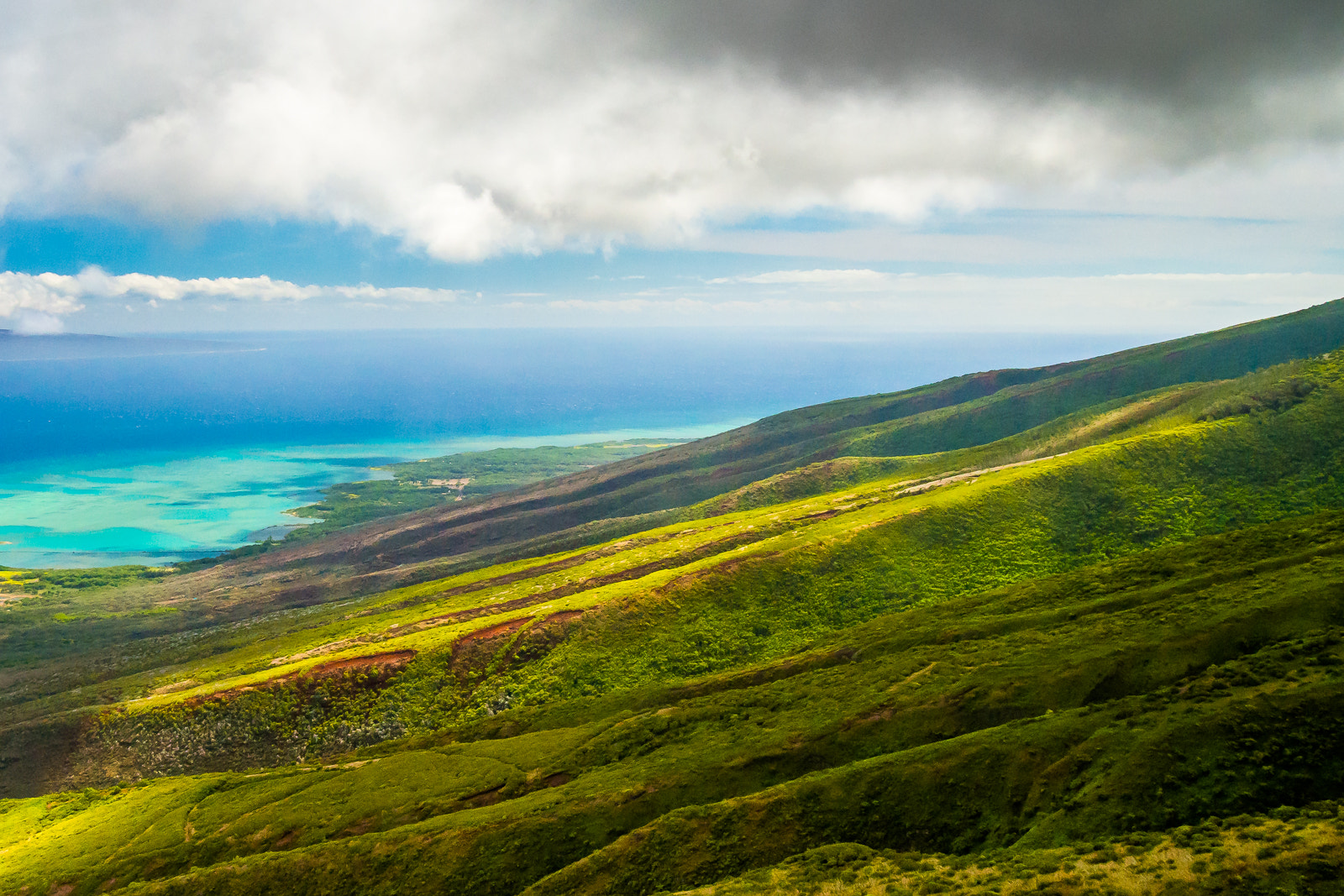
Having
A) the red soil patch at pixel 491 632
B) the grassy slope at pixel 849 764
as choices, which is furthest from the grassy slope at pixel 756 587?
the grassy slope at pixel 849 764

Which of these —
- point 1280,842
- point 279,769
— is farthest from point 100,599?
point 1280,842

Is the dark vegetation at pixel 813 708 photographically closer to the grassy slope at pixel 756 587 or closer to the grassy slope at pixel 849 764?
the grassy slope at pixel 849 764

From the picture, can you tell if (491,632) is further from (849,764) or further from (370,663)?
(849,764)

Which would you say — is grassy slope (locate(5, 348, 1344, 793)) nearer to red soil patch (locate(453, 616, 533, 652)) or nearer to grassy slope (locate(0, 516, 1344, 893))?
red soil patch (locate(453, 616, 533, 652))

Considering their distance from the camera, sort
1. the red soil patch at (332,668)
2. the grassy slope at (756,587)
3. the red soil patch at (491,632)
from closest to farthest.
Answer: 1. the grassy slope at (756,587)
2. the red soil patch at (332,668)
3. the red soil patch at (491,632)

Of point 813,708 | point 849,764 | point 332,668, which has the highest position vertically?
point 849,764

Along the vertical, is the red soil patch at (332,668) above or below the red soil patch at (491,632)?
below

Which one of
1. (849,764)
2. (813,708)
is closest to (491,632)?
(813,708)

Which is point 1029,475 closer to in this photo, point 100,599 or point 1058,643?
point 1058,643

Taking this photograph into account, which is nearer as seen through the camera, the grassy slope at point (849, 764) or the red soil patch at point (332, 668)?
the grassy slope at point (849, 764)
